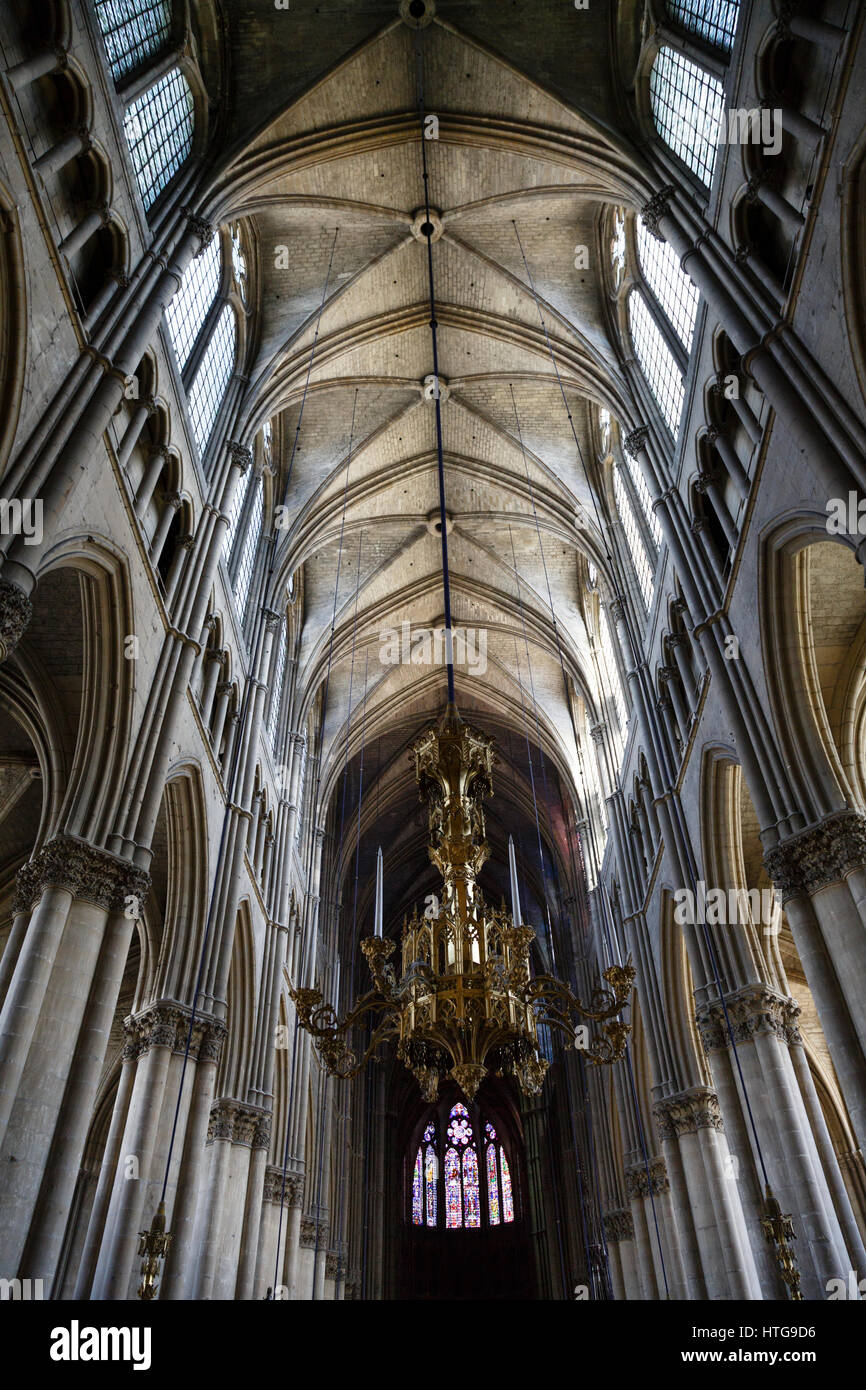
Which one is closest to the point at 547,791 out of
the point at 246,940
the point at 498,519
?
the point at 498,519

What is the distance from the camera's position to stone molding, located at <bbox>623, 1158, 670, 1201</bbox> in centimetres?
1880

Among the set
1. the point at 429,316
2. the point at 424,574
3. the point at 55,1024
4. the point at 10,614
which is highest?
the point at 424,574

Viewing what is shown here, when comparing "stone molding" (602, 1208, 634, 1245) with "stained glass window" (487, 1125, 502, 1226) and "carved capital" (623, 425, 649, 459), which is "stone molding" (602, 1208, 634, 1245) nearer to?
"carved capital" (623, 425, 649, 459)

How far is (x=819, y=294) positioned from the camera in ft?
32.6

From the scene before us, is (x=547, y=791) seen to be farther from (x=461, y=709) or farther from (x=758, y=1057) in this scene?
(x=758, y=1057)

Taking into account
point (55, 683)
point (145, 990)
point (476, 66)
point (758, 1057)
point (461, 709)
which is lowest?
point (758, 1057)

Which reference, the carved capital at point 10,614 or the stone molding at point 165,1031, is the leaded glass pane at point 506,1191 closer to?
the stone molding at point 165,1031

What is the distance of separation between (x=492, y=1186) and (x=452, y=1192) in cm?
185

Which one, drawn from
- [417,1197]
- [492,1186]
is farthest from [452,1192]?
[492,1186]

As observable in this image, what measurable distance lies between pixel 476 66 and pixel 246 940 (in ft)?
54.3

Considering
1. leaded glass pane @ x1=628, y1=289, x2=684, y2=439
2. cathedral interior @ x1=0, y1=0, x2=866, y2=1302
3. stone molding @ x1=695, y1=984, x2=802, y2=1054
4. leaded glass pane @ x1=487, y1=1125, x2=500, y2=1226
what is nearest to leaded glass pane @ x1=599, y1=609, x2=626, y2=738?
cathedral interior @ x1=0, y1=0, x2=866, y2=1302

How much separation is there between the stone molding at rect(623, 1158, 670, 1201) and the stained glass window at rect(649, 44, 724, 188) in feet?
58.5

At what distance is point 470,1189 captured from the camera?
141ft

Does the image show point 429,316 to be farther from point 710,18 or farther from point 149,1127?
point 149,1127
